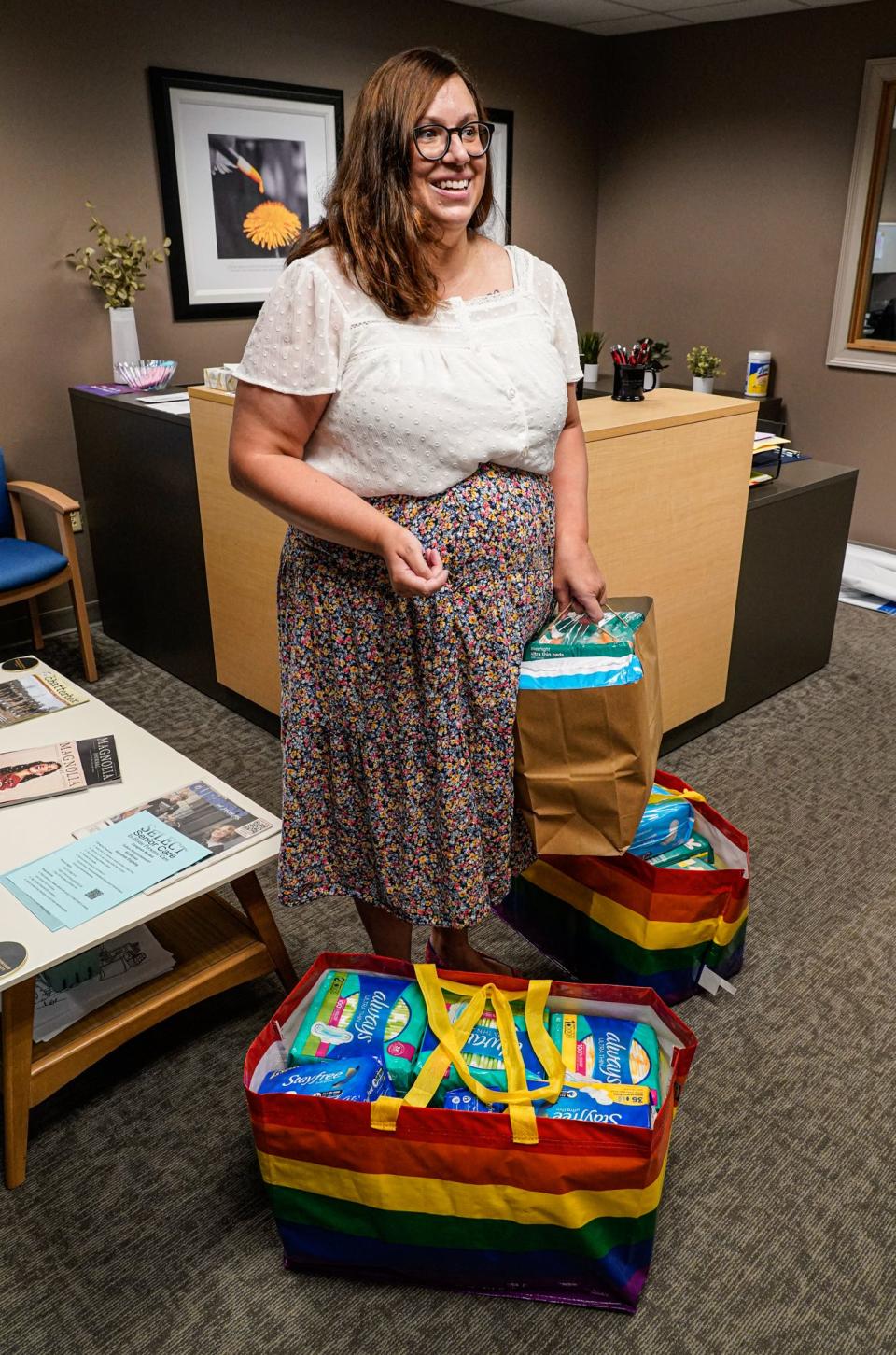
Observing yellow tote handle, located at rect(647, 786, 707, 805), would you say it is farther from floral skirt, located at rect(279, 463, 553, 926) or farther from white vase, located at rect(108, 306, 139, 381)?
white vase, located at rect(108, 306, 139, 381)

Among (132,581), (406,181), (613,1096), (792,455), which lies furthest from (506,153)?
(613,1096)

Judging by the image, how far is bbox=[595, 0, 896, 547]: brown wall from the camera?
12.9 feet

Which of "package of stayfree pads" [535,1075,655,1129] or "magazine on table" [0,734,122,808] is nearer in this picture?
"package of stayfree pads" [535,1075,655,1129]

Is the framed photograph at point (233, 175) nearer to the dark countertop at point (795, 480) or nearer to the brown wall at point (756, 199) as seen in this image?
the brown wall at point (756, 199)

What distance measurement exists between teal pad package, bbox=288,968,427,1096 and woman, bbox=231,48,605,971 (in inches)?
4.2

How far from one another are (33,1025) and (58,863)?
0.75ft

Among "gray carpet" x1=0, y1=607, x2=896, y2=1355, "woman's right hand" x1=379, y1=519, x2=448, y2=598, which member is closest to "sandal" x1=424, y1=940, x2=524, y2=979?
"gray carpet" x1=0, y1=607, x2=896, y2=1355

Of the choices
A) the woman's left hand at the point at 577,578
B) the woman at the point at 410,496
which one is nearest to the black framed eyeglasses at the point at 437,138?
the woman at the point at 410,496

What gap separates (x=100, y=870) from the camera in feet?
4.87

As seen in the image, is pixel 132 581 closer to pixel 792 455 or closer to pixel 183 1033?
pixel 183 1033

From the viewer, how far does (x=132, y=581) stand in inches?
122

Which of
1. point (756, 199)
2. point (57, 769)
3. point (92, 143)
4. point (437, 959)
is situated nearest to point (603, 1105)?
point (437, 959)

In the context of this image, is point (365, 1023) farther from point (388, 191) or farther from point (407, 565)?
point (388, 191)

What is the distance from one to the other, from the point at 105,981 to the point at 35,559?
167 cm
